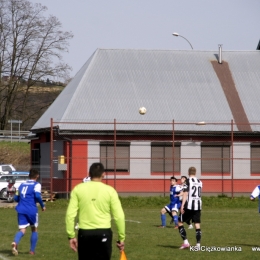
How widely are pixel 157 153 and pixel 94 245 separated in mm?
27771

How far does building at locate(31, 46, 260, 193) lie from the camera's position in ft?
121

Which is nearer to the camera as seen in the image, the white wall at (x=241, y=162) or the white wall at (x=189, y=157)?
the white wall at (x=189, y=157)

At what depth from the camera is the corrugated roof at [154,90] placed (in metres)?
38.7

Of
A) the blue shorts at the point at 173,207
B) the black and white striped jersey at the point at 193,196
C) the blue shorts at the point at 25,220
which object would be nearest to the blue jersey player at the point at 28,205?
the blue shorts at the point at 25,220

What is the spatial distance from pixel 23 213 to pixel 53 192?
1987 cm

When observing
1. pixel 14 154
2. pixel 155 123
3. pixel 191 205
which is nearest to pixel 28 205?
pixel 191 205

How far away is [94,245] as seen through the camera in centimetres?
966

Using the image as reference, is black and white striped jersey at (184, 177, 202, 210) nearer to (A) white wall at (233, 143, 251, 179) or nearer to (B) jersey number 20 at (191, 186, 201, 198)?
(B) jersey number 20 at (191, 186, 201, 198)

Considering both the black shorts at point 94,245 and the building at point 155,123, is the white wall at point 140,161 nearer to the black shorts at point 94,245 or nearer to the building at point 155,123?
the building at point 155,123

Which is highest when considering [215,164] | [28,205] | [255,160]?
[255,160]

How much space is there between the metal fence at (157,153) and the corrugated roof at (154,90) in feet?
1.15

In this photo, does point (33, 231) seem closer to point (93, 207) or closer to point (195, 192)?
point (195, 192)

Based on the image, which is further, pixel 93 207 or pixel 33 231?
pixel 33 231

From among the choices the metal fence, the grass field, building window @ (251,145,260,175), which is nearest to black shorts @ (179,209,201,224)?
the grass field
